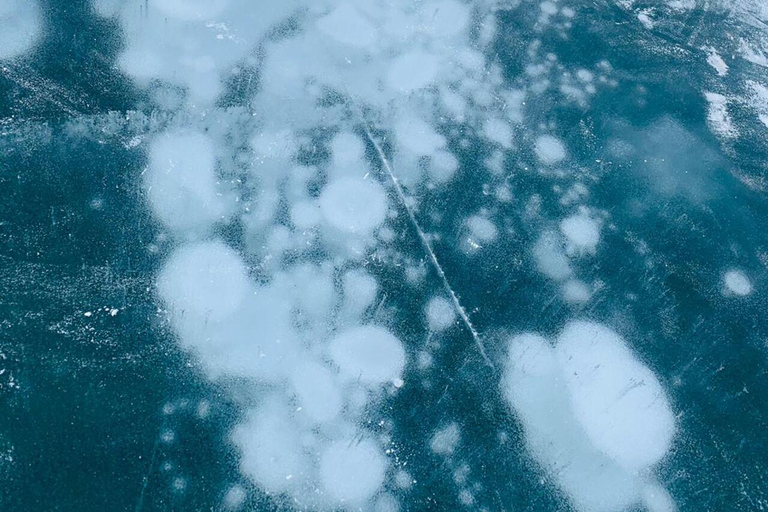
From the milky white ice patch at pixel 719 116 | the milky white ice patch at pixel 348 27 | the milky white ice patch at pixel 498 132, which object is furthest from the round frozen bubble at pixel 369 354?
the milky white ice patch at pixel 719 116

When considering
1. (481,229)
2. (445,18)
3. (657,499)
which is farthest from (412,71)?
(657,499)

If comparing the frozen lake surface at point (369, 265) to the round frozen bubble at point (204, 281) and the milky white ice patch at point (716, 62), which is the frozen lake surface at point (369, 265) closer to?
the round frozen bubble at point (204, 281)

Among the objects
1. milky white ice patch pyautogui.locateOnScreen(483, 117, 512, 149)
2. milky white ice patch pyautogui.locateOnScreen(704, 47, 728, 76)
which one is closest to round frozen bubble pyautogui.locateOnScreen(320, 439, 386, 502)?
milky white ice patch pyautogui.locateOnScreen(483, 117, 512, 149)

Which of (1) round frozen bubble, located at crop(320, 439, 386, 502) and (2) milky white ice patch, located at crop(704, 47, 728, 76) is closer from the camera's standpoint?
(1) round frozen bubble, located at crop(320, 439, 386, 502)

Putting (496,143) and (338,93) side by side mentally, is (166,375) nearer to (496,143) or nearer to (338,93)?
(338,93)

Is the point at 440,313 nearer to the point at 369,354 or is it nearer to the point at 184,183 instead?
the point at 369,354

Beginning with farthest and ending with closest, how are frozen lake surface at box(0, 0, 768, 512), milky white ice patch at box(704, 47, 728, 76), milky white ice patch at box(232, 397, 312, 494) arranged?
milky white ice patch at box(704, 47, 728, 76), frozen lake surface at box(0, 0, 768, 512), milky white ice patch at box(232, 397, 312, 494)

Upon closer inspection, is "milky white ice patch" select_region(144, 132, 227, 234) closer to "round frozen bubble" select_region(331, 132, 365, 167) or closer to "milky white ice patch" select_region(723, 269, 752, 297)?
"round frozen bubble" select_region(331, 132, 365, 167)
